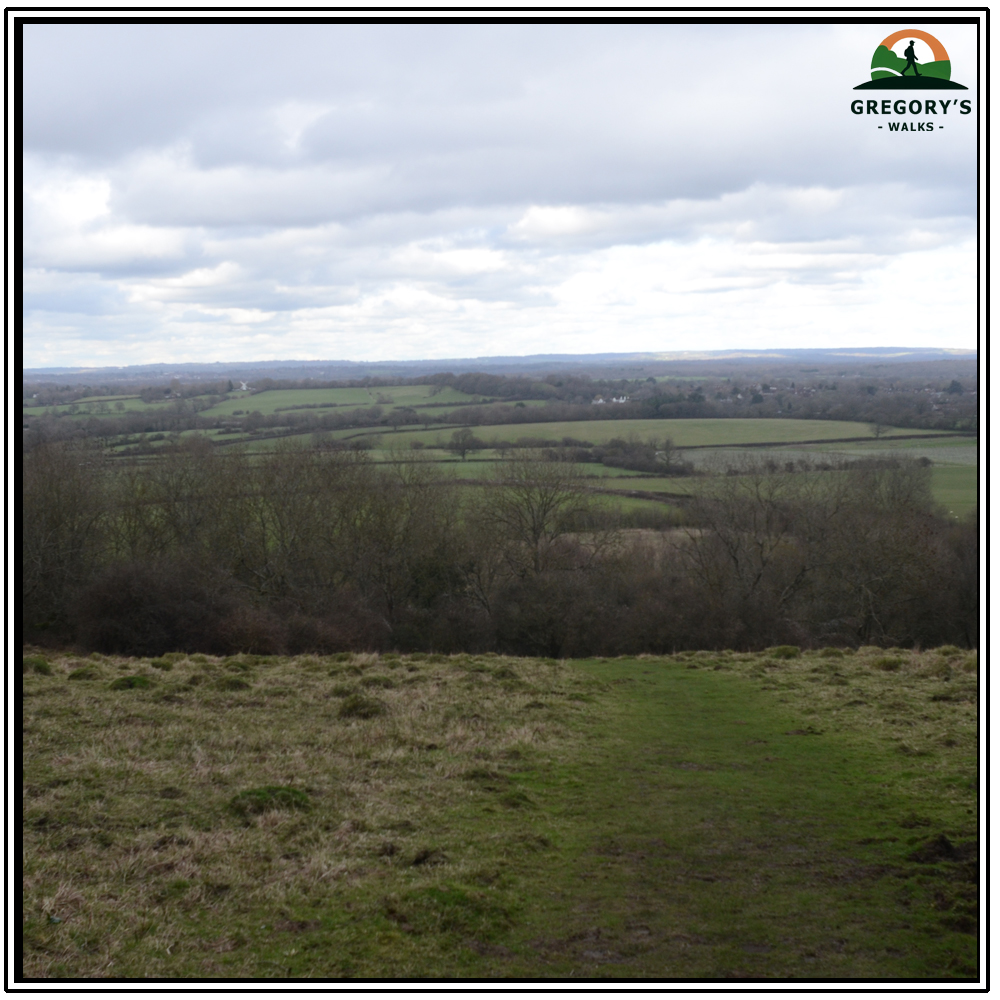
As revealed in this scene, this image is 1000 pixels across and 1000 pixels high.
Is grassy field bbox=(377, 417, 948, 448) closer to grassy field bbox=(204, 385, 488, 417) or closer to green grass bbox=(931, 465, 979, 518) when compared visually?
green grass bbox=(931, 465, 979, 518)

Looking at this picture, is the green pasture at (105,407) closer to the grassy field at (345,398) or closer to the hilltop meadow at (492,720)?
the grassy field at (345,398)

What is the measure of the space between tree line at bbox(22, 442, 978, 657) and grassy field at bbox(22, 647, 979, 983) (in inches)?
573

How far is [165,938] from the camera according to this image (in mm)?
7133

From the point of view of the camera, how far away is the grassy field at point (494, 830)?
278 inches

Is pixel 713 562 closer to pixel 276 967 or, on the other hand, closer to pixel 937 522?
pixel 937 522

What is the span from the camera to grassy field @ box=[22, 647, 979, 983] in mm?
7059

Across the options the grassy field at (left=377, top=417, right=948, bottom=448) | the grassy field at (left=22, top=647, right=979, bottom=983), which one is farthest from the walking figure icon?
the grassy field at (left=377, top=417, right=948, bottom=448)

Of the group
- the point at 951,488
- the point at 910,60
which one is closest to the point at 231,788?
the point at 910,60

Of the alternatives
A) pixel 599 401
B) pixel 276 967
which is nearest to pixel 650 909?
pixel 276 967

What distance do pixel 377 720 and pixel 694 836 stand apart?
7321 millimetres

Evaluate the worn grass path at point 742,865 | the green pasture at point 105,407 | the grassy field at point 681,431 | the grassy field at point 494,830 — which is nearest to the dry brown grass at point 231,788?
the grassy field at point 494,830

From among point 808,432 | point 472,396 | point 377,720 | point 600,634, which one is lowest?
point 600,634

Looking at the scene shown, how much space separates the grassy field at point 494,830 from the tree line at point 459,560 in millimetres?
14552

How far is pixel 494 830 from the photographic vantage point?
398 inches
